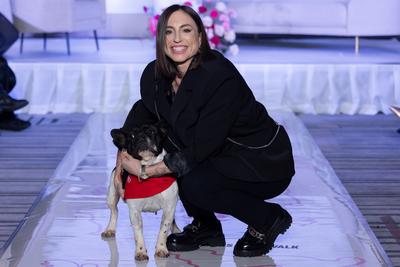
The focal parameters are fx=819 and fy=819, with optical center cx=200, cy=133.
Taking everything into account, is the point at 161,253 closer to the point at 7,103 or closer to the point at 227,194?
the point at 227,194

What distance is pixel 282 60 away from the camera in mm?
5316

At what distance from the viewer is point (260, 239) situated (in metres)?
2.43

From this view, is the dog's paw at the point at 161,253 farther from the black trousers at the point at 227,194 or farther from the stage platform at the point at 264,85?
the stage platform at the point at 264,85

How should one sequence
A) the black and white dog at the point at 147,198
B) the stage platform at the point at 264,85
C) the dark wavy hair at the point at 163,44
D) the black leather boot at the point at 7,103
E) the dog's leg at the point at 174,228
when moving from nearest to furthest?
the black and white dog at the point at 147,198 < the dark wavy hair at the point at 163,44 < the dog's leg at the point at 174,228 < the black leather boot at the point at 7,103 < the stage platform at the point at 264,85

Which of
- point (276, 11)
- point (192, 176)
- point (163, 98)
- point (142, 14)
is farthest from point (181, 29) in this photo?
point (142, 14)

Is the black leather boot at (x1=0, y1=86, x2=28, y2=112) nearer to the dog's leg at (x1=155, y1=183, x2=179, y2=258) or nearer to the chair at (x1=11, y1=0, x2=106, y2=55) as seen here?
the chair at (x1=11, y1=0, x2=106, y2=55)

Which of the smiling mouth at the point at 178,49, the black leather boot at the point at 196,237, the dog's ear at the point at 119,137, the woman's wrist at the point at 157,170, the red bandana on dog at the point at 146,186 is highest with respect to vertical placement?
the smiling mouth at the point at 178,49

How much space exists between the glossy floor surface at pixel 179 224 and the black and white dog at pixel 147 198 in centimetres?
6

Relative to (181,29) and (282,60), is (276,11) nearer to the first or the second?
(282,60)

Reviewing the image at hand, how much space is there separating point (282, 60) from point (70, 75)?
1365 mm

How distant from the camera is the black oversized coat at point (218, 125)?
2.29m

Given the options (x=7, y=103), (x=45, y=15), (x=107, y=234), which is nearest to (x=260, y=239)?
(x=107, y=234)

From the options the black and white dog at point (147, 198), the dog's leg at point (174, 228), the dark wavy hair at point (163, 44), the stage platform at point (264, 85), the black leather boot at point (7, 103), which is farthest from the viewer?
the stage platform at point (264, 85)

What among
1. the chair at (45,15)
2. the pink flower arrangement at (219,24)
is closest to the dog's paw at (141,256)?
the pink flower arrangement at (219,24)
